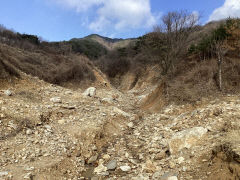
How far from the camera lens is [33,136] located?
15.9 ft

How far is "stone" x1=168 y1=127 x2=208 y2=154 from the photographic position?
3980 millimetres

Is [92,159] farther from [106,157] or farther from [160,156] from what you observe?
[160,156]

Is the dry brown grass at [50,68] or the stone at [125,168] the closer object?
the stone at [125,168]

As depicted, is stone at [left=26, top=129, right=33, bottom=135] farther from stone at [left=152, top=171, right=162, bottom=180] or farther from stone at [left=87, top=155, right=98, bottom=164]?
stone at [left=152, top=171, right=162, bottom=180]

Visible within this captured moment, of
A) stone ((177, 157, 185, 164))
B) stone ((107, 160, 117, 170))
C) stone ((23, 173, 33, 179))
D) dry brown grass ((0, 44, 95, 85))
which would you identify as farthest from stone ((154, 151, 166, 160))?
dry brown grass ((0, 44, 95, 85))

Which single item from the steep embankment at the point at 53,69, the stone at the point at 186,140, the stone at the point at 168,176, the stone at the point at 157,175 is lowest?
the stone at the point at 157,175

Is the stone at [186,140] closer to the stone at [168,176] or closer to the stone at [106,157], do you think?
the stone at [168,176]

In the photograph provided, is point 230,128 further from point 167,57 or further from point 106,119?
point 167,57

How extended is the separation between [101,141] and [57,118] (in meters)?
2.11

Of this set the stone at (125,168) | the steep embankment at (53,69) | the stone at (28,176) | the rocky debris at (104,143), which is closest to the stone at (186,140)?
the rocky debris at (104,143)

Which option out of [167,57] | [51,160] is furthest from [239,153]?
[167,57]

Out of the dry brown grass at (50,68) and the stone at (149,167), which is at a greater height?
the dry brown grass at (50,68)

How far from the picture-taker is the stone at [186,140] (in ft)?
13.1

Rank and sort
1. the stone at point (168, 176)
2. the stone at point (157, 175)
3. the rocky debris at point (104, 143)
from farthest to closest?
the rocky debris at point (104, 143) → the stone at point (157, 175) → the stone at point (168, 176)
